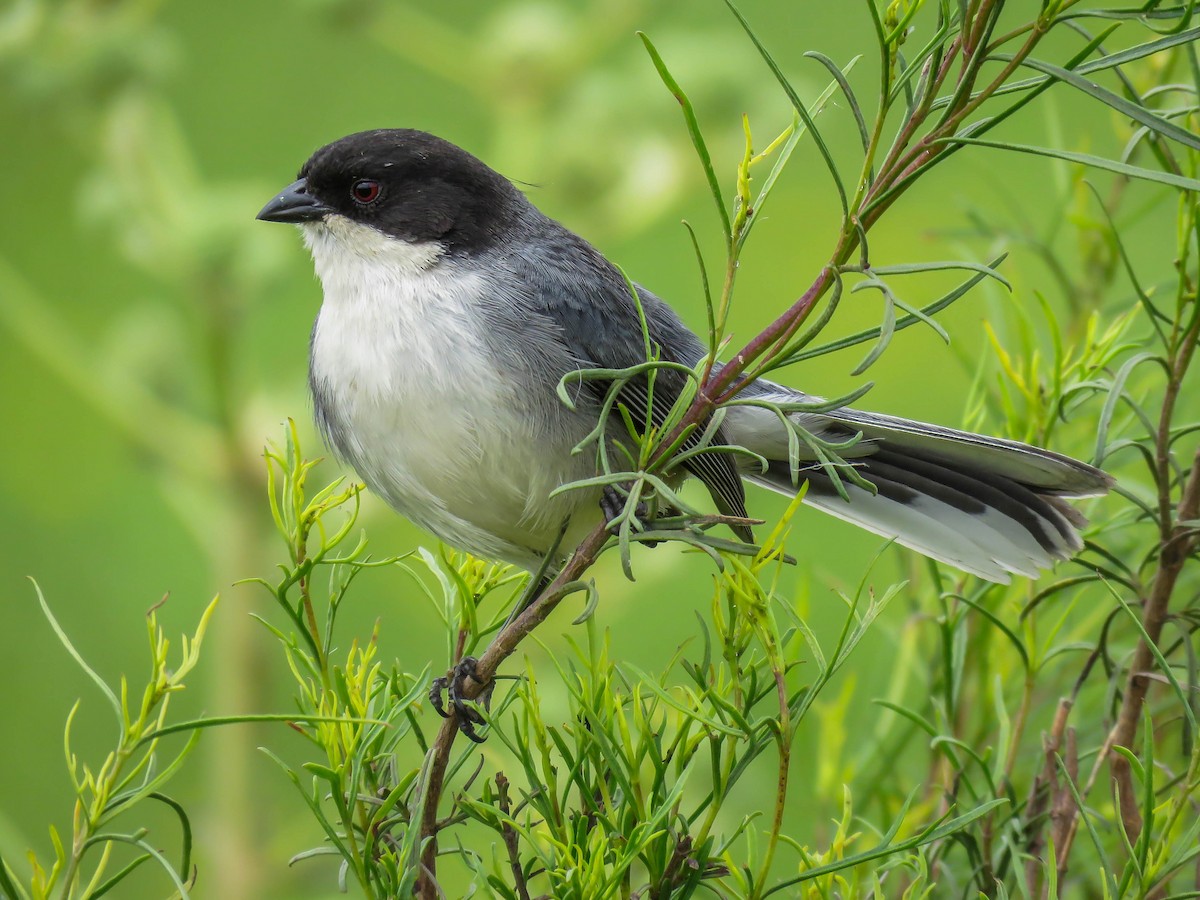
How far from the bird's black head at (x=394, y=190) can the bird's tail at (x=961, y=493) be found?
1.37ft

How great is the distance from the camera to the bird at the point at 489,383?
1305 millimetres

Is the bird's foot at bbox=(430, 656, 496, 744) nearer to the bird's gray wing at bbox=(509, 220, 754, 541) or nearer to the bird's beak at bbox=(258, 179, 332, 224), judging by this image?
the bird's gray wing at bbox=(509, 220, 754, 541)

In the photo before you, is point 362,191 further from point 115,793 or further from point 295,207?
point 115,793

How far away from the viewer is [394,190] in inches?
60.7

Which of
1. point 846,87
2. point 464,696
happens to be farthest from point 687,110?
point 464,696

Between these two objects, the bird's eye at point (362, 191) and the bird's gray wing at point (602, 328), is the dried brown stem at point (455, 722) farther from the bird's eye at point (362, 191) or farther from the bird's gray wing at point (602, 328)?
the bird's eye at point (362, 191)

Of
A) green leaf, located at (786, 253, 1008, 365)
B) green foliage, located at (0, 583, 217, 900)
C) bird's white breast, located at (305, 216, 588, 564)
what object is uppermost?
green leaf, located at (786, 253, 1008, 365)

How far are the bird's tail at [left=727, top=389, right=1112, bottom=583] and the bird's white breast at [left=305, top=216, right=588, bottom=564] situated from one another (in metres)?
0.31

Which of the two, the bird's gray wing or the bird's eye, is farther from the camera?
the bird's eye

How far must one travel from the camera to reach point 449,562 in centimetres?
87

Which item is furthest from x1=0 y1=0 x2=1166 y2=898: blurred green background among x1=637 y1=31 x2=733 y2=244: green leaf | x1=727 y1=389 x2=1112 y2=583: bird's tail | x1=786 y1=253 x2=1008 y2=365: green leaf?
x1=637 y1=31 x2=733 y2=244: green leaf

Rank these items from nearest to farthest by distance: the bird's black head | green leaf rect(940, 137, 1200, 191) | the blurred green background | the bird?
1. green leaf rect(940, 137, 1200, 191)
2. the bird
3. the bird's black head
4. the blurred green background

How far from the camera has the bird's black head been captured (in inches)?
59.9

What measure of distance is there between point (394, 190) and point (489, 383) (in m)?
0.36
